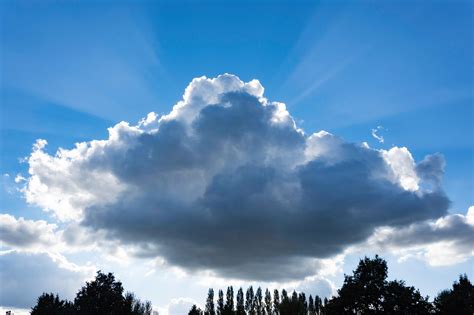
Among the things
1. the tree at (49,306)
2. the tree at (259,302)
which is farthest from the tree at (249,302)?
the tree at (49,306)

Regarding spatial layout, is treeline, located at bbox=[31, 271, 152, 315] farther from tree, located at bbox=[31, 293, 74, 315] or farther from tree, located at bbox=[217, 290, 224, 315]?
tree, located at bbox=[217, 290, 224, 315]

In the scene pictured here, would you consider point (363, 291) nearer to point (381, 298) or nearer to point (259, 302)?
point (381, 298)

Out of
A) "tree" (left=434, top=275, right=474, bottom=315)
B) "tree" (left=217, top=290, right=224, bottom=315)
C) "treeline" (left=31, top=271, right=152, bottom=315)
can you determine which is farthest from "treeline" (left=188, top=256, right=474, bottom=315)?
"tree" (left=217, top=290, right=224, bottom=315)

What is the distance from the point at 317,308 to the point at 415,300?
13259 centimetres

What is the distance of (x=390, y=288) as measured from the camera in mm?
67688

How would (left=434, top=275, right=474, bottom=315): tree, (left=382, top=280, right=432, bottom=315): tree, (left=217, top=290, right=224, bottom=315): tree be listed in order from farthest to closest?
(left=217, top=290, right=224, bottom=315): tree
(left=434, top=275, right=474, bottom=315): tree
(left=382, top=280, right=432, bottom=315): tree

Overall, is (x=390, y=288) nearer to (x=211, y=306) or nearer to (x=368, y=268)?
(x=368, y=268)

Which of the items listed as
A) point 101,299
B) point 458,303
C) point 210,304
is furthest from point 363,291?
point 210,304

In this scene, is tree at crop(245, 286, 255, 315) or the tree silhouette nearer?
the tree silhouette

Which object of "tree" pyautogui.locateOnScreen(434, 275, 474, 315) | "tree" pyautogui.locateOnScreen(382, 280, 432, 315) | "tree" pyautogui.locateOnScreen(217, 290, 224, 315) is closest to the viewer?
"tree" pyautogui.locateOnScreen(382, 280, 432, 315)

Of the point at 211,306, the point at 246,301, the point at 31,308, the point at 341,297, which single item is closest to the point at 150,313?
the point at 211,306

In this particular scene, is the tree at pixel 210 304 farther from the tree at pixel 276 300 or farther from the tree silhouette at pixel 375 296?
the tree silhouette at pixel 375 296

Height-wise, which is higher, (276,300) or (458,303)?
(276,300)

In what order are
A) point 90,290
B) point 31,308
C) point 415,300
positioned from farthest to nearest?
point 31,308, point 90,290, point 415,300
